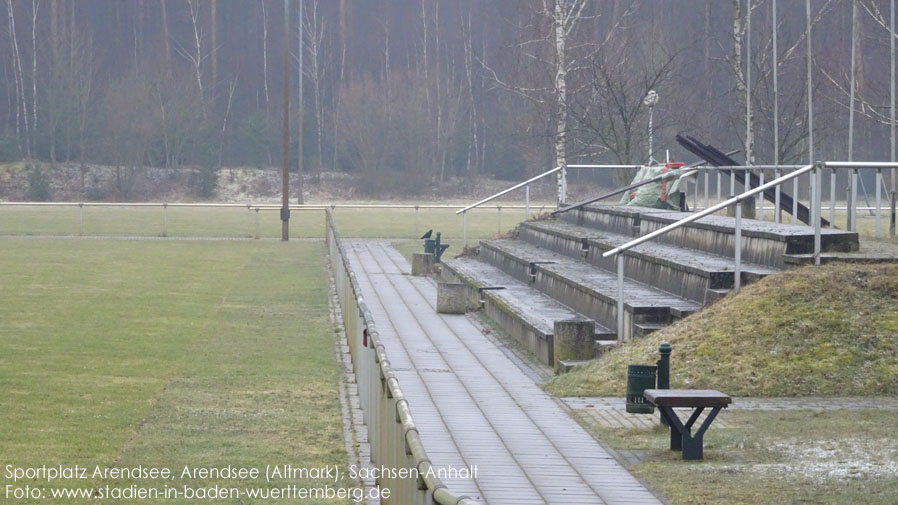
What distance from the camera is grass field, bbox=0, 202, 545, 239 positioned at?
42.1 meters

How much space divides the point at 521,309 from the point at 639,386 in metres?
5.99

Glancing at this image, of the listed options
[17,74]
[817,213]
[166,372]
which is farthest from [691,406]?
[17,74]

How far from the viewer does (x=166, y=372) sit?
1278 cm

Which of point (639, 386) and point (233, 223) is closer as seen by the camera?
point (639, 386)

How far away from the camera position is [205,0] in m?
87.2

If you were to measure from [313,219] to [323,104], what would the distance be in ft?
112

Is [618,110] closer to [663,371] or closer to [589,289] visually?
[589,289]

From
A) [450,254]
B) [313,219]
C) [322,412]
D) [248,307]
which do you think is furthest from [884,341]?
[313,219]

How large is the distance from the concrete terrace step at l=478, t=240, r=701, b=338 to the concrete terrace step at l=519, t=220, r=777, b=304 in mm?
131

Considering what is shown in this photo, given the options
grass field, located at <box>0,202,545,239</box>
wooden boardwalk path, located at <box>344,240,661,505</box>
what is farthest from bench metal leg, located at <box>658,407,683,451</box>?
grass field, located at <box>0,202,545,239</box>

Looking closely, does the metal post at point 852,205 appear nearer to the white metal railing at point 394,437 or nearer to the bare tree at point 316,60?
the white metal railing at point 394,437

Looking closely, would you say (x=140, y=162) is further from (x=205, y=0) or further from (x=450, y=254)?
(x=450, y=254)

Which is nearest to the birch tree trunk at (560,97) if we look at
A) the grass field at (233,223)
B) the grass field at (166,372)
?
the grass field at (233,223)

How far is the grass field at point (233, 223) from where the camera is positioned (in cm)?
4209
